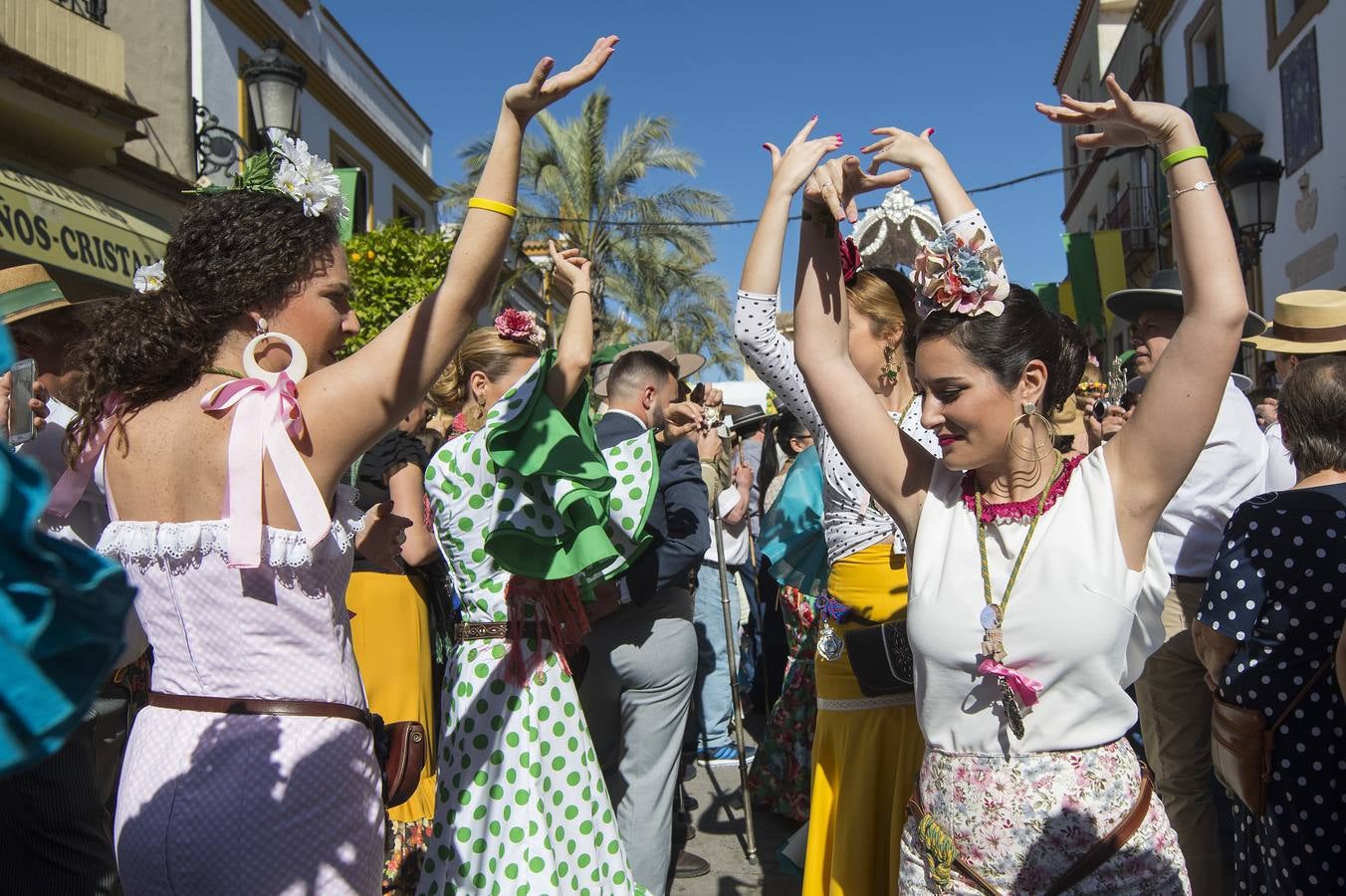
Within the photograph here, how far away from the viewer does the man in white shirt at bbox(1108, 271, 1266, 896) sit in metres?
3.97

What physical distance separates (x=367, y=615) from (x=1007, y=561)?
296 cm

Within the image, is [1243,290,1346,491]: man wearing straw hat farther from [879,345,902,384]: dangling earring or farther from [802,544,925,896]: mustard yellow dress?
[802,544,925,896]: mustard yellow dress

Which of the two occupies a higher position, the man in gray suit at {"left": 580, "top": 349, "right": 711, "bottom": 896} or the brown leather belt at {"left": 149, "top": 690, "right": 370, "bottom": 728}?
the brown leather belt at {"left": 149, "top": 690, "right": 370, "bottom": 728}

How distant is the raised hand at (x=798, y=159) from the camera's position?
237 cm

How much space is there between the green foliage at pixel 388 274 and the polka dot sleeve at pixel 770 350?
21.6ft

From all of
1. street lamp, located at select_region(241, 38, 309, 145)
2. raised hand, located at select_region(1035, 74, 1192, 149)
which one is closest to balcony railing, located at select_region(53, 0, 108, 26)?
street lamp, located at select_region(241, 38, 309, 145)

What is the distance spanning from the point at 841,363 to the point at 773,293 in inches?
14.6

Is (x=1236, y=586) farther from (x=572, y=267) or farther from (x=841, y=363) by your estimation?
(x=572, y=267)

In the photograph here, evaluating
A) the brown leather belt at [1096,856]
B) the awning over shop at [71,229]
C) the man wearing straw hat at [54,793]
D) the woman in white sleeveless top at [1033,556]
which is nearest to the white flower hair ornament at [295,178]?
the man wearing straw hat at [54,793]

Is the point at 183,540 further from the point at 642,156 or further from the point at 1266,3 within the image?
the point at 642,156

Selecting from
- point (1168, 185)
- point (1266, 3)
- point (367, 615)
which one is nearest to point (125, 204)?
point (367, 615)

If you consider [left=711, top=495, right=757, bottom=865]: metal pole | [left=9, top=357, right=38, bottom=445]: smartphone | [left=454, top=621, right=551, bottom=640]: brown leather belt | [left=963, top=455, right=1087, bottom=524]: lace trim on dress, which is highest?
[left=9, top=357, right=38, bottom=445]: smartphone

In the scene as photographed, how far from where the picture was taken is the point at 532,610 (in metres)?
3.22

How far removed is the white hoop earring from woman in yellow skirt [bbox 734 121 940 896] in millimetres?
1058
